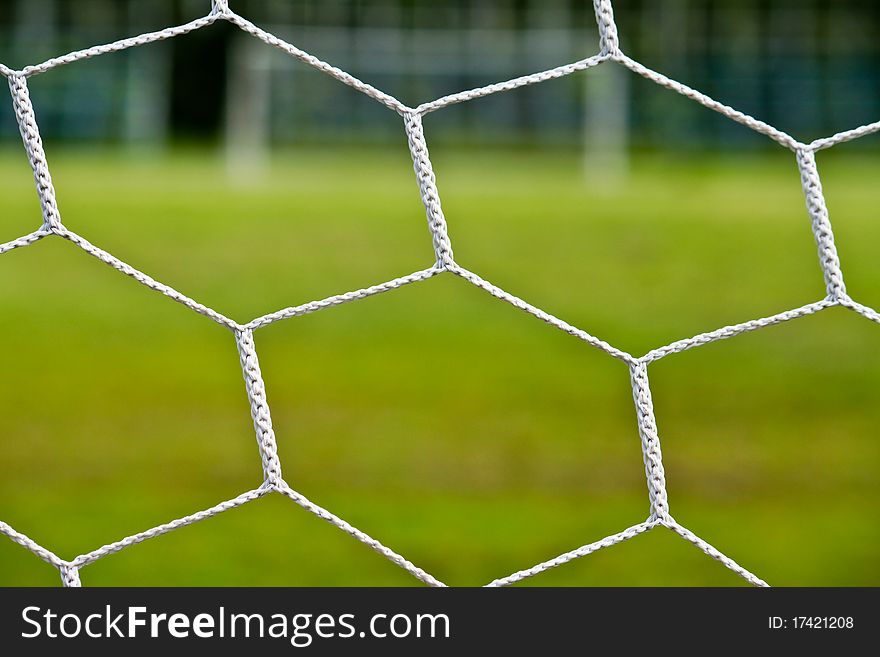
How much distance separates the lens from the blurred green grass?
61.6 inches

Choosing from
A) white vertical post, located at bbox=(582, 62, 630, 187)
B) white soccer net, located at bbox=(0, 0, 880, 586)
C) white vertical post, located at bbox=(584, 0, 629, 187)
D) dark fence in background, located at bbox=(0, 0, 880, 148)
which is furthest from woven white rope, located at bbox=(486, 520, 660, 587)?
dark fence in background, located at bbox=(0, 0, 880, 148)

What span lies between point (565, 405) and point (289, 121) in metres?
5.11

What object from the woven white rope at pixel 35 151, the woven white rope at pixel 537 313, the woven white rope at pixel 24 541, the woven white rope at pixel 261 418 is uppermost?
the woven white rope at pixel 35 151

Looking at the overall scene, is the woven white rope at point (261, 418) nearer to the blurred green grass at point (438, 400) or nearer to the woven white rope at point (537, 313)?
the woven white rope at point (537, 313)

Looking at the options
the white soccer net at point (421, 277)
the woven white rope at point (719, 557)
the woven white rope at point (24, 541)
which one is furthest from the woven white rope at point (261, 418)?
the woven white rope at point (719, 557)

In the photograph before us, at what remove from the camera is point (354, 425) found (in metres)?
2.11

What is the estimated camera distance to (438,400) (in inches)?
89.3

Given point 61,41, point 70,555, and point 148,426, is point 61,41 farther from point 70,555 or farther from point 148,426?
point 70,555

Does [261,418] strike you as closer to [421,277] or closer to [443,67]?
[421,277]

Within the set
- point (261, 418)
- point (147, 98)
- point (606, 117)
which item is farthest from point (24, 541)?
point (147, 98)

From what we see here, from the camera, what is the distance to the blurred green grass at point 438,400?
5.13 ft

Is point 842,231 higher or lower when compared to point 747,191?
lower

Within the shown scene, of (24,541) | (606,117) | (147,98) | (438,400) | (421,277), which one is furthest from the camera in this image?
(147,98)
